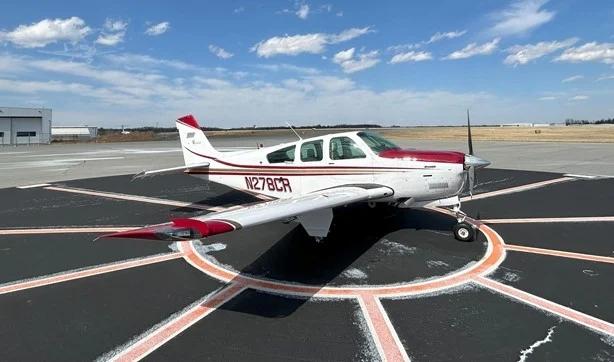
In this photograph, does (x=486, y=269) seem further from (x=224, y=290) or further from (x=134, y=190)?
(x=134, y=190)

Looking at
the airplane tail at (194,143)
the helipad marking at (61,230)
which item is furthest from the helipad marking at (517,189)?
the helipad marking at (61,230)

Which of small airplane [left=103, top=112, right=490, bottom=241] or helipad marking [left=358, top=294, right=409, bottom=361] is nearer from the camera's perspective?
helipad marking [left=358, top=294, right=409, bottom=361]

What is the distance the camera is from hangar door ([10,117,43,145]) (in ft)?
227

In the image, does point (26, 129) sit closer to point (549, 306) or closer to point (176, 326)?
point (176, 326)

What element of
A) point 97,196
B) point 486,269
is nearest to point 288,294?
point 486,269

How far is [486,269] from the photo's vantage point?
5.64 m

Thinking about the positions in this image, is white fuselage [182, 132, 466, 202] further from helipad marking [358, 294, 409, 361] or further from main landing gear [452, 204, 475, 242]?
helipad marking [358, 294, 409, 361]

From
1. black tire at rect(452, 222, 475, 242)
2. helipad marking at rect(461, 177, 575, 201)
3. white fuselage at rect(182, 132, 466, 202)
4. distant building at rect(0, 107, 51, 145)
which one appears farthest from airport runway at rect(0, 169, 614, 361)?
distant building at rect(0, 107, 51, 145)

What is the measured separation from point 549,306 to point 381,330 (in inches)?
82.7

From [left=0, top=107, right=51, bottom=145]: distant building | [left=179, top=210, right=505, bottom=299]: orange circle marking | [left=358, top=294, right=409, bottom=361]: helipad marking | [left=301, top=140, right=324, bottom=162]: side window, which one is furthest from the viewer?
[left=0, top=107, right=51, bottom=145]: distant building

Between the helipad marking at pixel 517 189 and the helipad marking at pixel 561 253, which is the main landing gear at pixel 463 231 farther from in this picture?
the helipad marking at pixel 517 189

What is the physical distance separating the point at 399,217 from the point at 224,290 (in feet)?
16.7

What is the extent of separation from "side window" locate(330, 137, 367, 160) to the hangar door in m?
78.7

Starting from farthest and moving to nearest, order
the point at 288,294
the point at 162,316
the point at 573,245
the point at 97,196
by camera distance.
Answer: the point at 97,196
the point at 573,245
the point at 288,294
the point at 162,316
